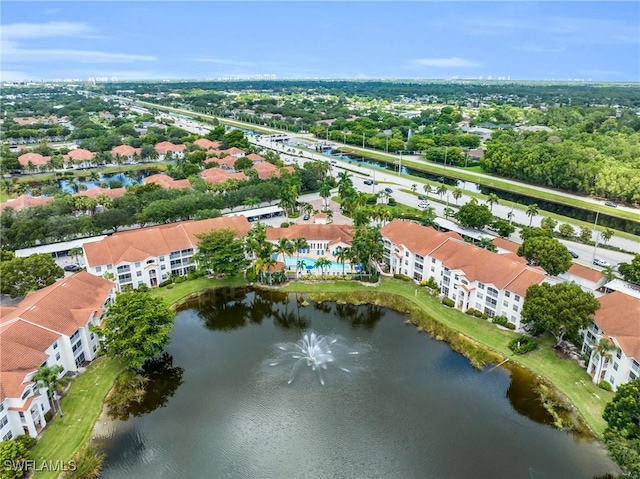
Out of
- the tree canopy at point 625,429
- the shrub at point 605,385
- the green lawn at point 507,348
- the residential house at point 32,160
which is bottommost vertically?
the green lawn at point 507,348

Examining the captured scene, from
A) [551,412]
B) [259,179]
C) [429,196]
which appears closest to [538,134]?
[429,196]

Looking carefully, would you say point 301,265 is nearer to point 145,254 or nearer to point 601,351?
point 145,254

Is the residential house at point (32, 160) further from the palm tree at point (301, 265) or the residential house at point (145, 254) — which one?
the palm tree at point (301, 265)

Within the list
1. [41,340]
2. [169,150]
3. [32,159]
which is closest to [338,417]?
[41,340]

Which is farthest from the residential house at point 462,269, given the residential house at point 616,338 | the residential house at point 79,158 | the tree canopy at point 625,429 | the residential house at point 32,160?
the residential house at point 32,160

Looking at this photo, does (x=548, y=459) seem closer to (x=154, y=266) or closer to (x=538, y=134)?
(x=154, y=266)

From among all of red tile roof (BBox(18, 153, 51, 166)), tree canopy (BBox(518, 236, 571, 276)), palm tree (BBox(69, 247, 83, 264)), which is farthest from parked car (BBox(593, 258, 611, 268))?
red tile roof (BBox(18, 153, 51, 166))

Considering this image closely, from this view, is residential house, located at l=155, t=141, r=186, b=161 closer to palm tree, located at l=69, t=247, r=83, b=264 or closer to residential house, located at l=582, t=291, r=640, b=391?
palm tree, located at l=69, t=247, r=83, b=264
